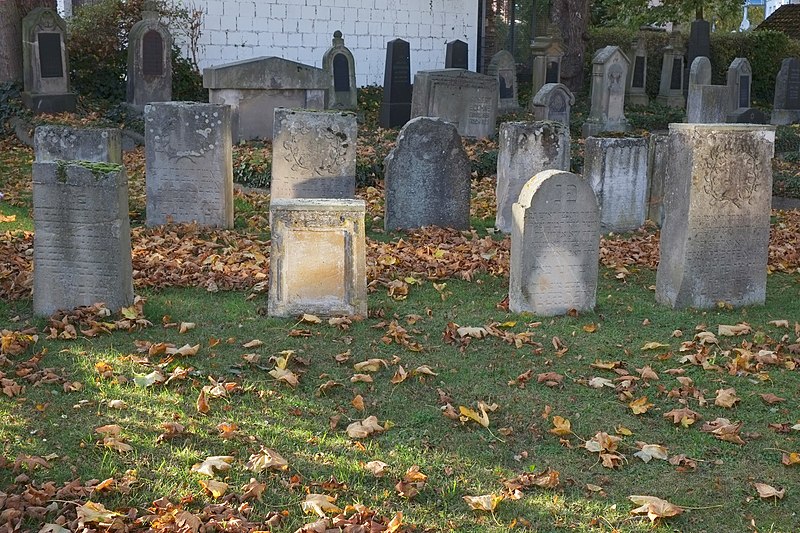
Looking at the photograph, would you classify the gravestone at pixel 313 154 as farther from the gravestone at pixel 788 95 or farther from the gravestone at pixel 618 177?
the gravestone at pixel 788 95

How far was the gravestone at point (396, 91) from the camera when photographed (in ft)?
68.1

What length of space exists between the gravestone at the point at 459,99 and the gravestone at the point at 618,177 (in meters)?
7.02

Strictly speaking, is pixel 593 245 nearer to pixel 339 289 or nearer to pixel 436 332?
pixel 436 332

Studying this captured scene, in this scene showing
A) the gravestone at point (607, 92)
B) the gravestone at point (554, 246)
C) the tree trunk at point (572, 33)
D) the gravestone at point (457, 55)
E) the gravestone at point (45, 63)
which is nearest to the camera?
the gravestone at point (554, 246)

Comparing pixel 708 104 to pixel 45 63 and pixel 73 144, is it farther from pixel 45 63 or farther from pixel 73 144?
pixel 73 144

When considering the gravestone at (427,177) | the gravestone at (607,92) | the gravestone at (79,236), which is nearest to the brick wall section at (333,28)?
the gravestone at (607,92)

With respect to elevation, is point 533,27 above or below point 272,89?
above

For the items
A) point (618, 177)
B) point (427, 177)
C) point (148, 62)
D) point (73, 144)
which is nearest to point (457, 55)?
point (148, 62)

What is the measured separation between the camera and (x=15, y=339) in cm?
646

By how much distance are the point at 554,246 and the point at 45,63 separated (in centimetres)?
1337

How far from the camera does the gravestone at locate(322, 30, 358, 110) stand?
71.7ft

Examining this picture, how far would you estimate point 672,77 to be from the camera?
28812 millimetres

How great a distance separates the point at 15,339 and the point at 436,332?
2.87 m

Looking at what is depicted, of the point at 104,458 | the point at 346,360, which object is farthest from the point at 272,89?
the point at 104,458
